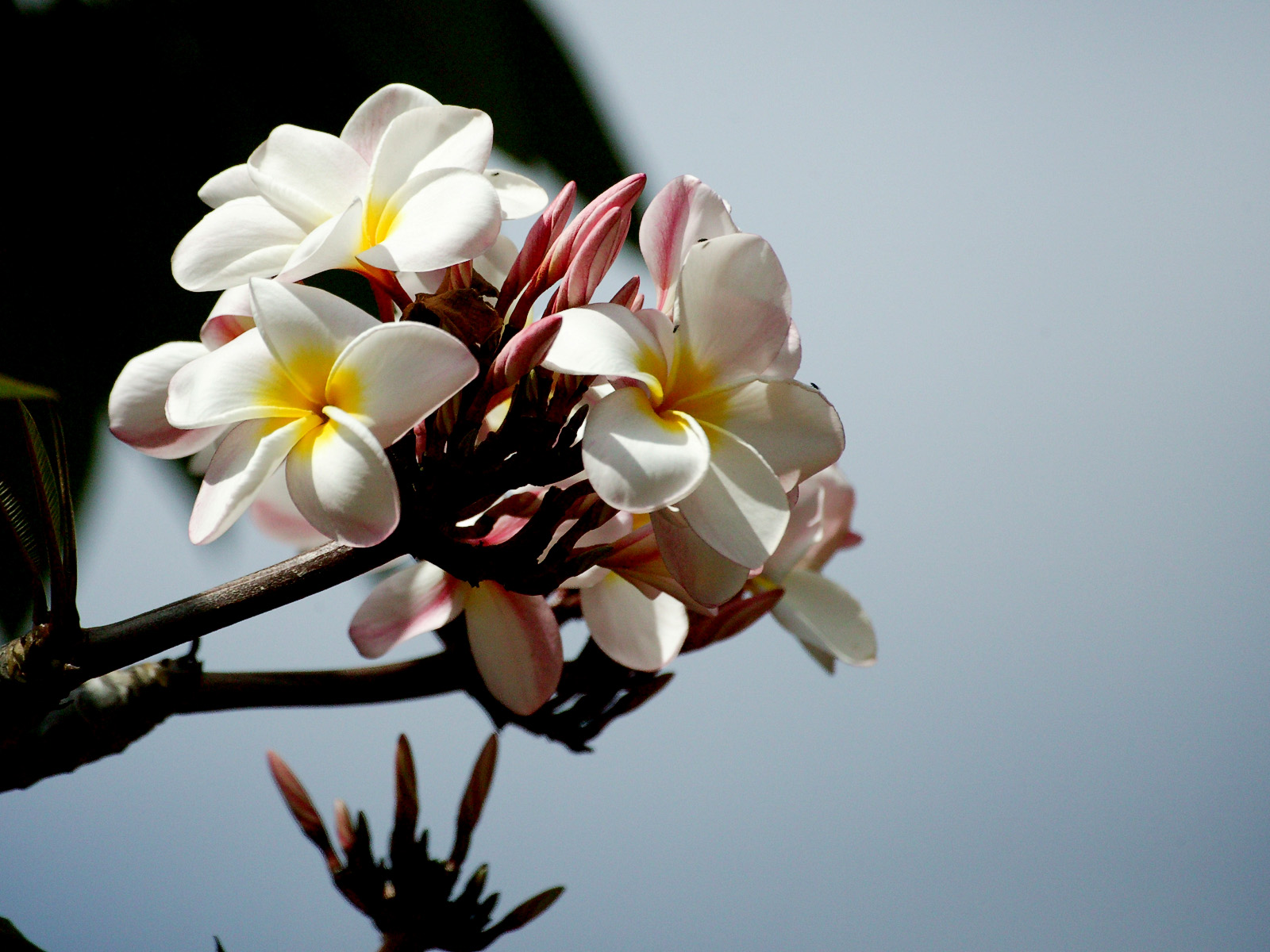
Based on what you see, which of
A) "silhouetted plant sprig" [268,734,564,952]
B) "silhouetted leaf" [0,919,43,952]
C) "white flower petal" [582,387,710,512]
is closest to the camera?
"white flower petal" [582,387,710,512]

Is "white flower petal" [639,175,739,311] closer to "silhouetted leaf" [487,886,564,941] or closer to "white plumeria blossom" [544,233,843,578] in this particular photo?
"white plumeria blossom" [544,233,843,578]

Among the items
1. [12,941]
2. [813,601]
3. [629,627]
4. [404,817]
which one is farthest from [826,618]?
[12,941]

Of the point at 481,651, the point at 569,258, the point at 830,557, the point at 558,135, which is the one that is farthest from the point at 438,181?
the point at 558,135

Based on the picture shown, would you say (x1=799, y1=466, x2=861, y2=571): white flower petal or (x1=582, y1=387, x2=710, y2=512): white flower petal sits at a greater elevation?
(x1=582, y1=387, x2=710, y2=512): white flower petal

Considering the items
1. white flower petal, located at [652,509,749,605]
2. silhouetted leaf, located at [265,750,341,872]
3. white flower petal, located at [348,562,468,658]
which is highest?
white flower petal, located at [652,509,749,605]

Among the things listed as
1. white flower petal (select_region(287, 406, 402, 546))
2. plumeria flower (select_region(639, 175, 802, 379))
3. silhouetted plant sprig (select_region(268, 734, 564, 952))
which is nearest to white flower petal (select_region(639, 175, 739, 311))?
plumeria flower (select_region(639, 175, 802, 379))

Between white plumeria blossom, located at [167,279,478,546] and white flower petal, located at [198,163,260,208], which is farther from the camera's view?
white flower petal, located at [198,163,260,208]

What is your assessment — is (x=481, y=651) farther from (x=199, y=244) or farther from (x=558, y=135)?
(x=558, y=135)
